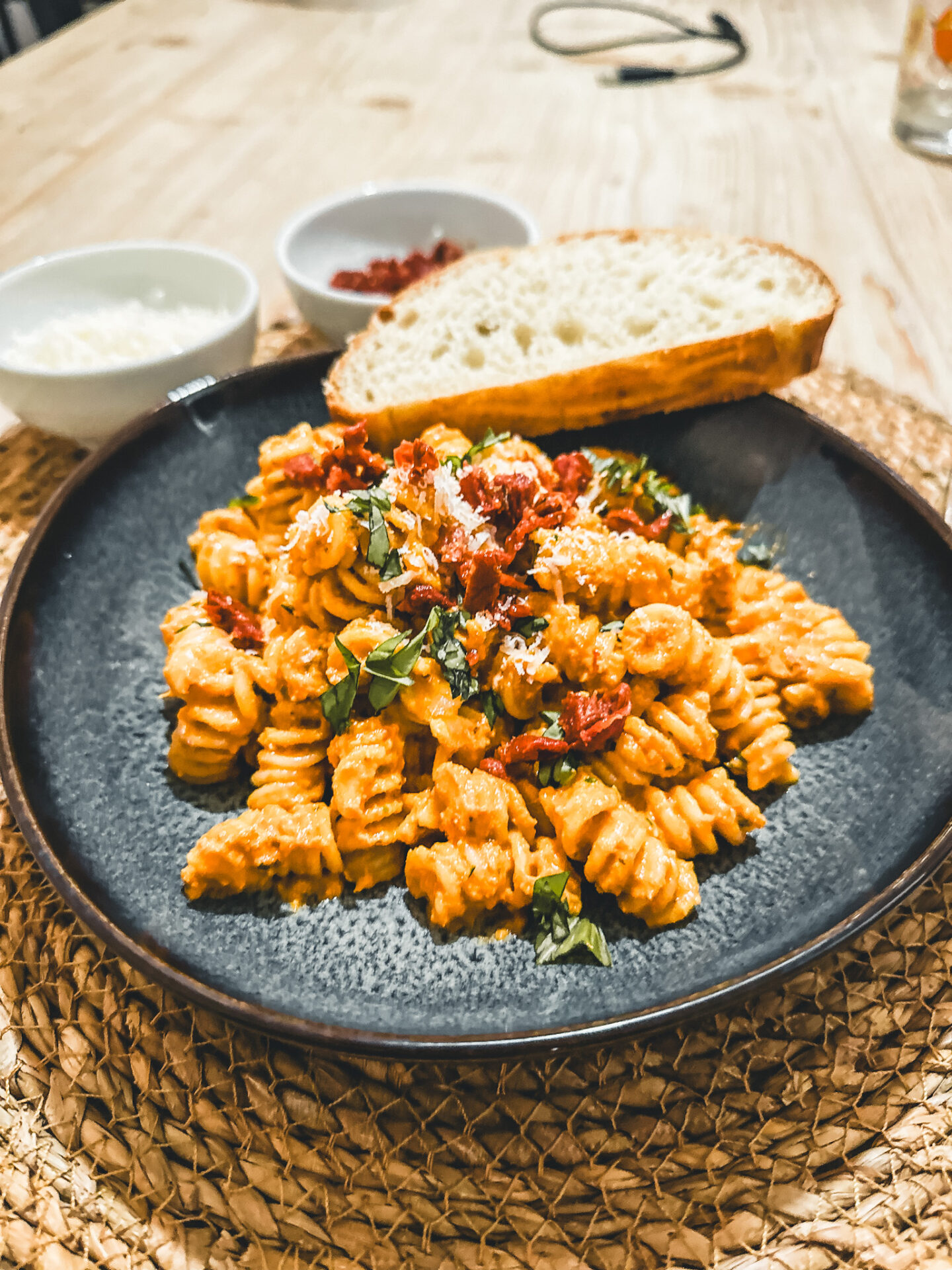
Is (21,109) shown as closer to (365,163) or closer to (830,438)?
(365,163)

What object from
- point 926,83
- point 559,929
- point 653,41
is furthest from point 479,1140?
point 653,41

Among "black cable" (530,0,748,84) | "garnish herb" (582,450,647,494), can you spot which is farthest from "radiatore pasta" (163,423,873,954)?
"black cable" (530,0,748,84)

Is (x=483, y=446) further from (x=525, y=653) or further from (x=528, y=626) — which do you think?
(x=525, y=653)

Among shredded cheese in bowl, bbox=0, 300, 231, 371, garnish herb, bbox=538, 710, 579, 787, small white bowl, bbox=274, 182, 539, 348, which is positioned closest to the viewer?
garnish herb, bbox=538, 710, 579, 787

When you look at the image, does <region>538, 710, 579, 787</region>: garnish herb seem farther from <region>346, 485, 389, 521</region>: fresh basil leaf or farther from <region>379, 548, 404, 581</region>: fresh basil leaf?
<region>346, 485, 389, 521</region>: fresh basil leaf

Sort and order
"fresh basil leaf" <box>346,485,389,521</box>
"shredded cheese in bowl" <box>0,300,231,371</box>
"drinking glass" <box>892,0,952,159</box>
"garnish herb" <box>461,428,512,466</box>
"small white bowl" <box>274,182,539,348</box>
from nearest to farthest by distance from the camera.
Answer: "fresh basil leaf" <box>346,485,389,521</box>
"garnish herb" <box>461,428,512,466</box>
"shredded cheese in bowl" <box>0,300,231,371</box>
"small white bowl" <box>274,182,539,348</box>
"drinking glass" <box>892,0,952,159</box>

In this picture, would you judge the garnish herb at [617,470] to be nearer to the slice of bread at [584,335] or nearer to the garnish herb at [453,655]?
the slice of bread at [584,335]

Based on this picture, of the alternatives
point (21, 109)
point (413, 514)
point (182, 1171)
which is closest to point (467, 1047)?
point (182, 1171)

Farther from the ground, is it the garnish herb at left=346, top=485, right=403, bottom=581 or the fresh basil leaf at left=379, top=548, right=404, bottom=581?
the garnish herb at left=346, top=485, right=403, bottom=581
